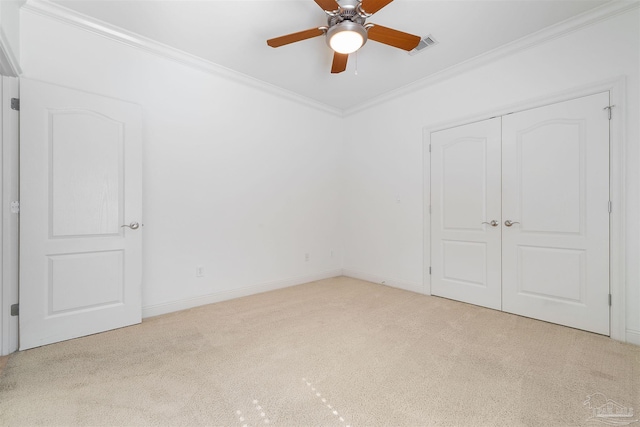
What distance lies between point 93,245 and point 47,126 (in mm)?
1025

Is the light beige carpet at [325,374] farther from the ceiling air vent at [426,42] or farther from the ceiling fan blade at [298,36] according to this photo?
A: the ceiling air vent at [426,42]

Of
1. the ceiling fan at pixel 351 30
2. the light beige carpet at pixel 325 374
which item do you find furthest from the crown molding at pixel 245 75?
the light beige carpet at pixel 325 374

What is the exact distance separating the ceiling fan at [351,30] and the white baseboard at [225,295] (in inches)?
108

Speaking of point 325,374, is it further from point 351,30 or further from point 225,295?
point 351,30

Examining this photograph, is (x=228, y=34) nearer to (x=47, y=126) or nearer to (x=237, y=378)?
(x=47, y=126)

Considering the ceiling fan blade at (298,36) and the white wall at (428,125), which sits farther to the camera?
the white wall at (428,125)

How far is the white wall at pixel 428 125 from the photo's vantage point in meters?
2.32

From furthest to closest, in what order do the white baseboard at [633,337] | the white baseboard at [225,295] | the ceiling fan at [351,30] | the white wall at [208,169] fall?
the white baseboard at [225,295], the white wall at [208,169], the white baseboard at [633,337], the ceiling fan at [351,30]

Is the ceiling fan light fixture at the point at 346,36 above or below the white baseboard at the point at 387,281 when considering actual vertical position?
above

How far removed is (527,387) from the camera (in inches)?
68.1

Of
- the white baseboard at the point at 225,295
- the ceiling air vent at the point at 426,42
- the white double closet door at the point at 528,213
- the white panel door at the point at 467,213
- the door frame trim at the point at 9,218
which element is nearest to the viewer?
the door frame trim at the point at 9,218

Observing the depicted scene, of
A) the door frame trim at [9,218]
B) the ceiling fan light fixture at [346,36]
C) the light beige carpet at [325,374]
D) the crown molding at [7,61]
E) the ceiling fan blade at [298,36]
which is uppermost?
the ceiling fan blade at [298,36]

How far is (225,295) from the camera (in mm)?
3434

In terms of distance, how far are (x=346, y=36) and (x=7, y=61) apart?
2.46 m
